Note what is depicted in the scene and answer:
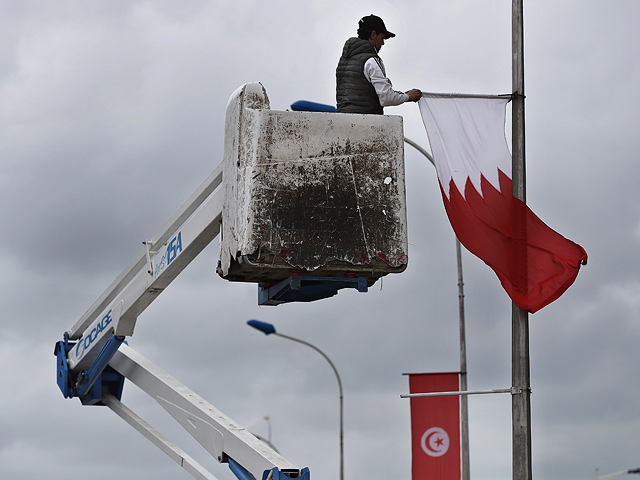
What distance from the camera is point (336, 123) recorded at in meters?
9.44

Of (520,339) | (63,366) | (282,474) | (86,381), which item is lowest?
(282,474)

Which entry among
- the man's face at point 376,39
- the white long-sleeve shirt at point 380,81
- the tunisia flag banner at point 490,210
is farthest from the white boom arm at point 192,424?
the man's face at point 376,39

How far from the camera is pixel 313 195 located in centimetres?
925

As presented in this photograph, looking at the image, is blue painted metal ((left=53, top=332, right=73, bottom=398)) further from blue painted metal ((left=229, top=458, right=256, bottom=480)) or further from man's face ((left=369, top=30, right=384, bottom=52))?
man's face ((left=369, top=30, right=384, bottom=52))

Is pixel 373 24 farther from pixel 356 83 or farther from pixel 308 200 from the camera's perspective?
pixel 308 200

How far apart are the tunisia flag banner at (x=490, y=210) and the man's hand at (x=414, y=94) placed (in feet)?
1.11

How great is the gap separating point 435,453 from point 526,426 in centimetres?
546

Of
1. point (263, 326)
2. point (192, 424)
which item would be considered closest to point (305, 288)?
point (192, 424)

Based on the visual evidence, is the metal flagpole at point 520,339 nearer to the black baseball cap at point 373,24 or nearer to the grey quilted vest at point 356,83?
the grey quilted vest at point 356,83

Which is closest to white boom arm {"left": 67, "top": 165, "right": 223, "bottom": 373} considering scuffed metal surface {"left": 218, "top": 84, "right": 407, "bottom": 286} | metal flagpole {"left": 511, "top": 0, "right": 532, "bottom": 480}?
scuffed metal surface {"left": 218, "top": 84, "right": 407, "bottom": 286}

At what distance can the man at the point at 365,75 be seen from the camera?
1013cm

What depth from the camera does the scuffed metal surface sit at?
9109 mm

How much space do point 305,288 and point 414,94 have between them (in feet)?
9.98

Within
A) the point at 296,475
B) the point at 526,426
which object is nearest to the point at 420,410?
the point at 526,426
